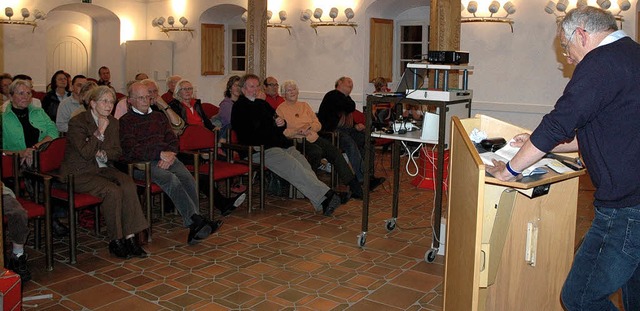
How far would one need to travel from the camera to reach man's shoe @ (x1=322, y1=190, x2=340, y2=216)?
598 centimetres

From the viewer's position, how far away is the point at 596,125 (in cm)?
242

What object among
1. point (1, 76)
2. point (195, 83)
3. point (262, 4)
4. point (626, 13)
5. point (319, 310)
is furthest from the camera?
point (195, 83)

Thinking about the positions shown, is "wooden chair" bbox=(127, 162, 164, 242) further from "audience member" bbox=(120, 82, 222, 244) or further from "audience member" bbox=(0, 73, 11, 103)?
"audience member" bbox=(0, 73, 11, 103)

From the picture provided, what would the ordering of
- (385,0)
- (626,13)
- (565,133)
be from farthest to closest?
(385,0) < (626,13) < (565,133)

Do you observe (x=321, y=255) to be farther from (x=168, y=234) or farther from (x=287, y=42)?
(x=287, y=42)

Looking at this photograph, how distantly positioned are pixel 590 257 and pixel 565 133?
1.51ft

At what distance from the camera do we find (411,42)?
11328 mm

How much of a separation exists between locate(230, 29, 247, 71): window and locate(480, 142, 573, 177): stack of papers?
35.1 feet

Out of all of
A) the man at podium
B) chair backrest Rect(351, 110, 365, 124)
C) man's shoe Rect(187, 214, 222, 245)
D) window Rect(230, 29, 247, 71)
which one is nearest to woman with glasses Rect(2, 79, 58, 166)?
man's shoe Rect(187, 214, 222, 245)

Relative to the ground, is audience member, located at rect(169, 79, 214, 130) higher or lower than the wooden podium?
higher

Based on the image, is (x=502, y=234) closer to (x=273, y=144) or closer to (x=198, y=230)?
(x=198, y=230)

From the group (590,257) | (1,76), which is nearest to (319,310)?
(590,257)

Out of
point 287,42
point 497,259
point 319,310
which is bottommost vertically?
point 319,310

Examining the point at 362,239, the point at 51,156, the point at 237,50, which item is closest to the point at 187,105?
the point at 51,156
